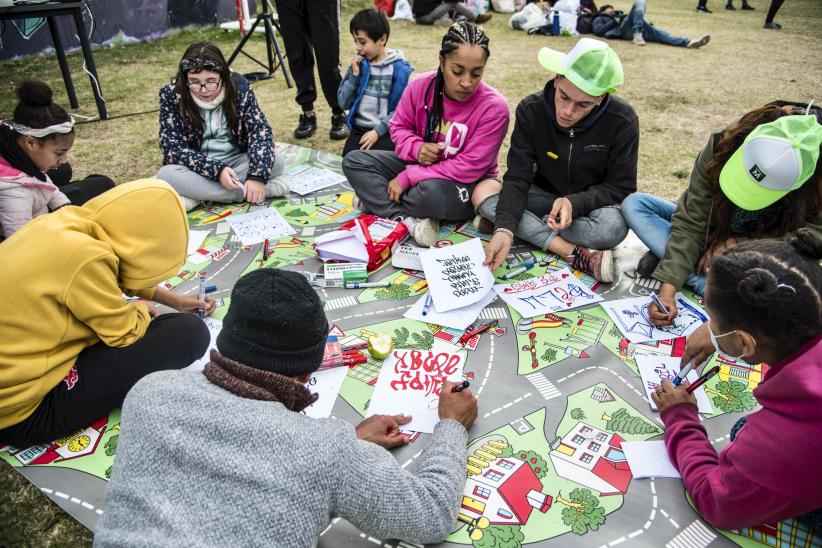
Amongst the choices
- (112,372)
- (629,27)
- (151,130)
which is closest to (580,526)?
(112,372)

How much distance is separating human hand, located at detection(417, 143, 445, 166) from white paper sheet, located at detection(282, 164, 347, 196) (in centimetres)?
78

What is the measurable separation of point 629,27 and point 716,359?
8.07 metres

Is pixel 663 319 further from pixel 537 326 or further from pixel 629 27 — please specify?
pixel 629 27

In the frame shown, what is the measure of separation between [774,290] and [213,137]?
3169 mm

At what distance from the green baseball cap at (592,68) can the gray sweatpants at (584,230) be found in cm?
64

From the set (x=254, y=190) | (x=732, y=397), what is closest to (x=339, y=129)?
(x=254, y=190)

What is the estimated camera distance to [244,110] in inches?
136

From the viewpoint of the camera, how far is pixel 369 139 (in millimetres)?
3674

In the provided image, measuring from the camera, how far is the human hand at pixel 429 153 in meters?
3.16

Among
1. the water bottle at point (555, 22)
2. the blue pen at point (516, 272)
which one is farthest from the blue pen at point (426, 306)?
the water bottle at point (555, 22)

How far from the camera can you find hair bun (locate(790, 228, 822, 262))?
4.78ft

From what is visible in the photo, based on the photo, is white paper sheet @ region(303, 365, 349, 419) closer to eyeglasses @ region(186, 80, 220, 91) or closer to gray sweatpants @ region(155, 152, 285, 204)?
gray sweatpants @ region(155, 152, 285, 204)

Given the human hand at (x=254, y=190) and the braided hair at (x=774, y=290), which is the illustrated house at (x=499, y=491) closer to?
the braided hair at (x=774, y=290)

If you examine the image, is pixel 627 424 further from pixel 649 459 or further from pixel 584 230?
pixel 584 230
